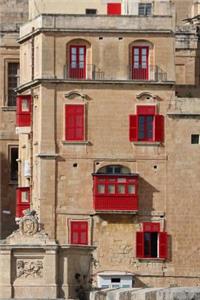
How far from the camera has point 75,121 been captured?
6894 centimetres

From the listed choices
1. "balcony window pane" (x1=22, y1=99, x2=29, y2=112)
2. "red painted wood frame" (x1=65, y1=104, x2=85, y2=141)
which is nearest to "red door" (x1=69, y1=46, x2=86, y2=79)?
→ "red painted wood frame" (x1=65, y1=104, x2=85, y2=141)

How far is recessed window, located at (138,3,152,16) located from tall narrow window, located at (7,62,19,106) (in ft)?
25.4

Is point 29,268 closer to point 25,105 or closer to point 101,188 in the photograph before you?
point 101,188

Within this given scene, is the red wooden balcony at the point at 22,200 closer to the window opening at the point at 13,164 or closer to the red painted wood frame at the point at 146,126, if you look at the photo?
the red painted wood frame at the point at 146,126

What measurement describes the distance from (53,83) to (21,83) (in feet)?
16.4

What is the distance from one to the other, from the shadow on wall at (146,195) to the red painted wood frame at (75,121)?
316 cm

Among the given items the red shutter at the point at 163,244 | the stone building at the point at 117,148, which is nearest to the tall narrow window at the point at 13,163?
the stone building at the point at 117,148

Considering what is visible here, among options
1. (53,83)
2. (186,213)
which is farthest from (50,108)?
(186,213)

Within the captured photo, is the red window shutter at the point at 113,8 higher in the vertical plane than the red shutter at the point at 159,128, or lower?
higher

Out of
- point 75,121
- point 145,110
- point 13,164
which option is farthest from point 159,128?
point 13,164

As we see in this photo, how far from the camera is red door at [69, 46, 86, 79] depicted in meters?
69.1

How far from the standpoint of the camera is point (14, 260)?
212 ft

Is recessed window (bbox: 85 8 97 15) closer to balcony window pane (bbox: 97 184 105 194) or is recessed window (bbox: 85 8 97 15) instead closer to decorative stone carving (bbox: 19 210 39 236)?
balcony window pane (bbox: 97 184 105 194)

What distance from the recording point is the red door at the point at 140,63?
227 ft
